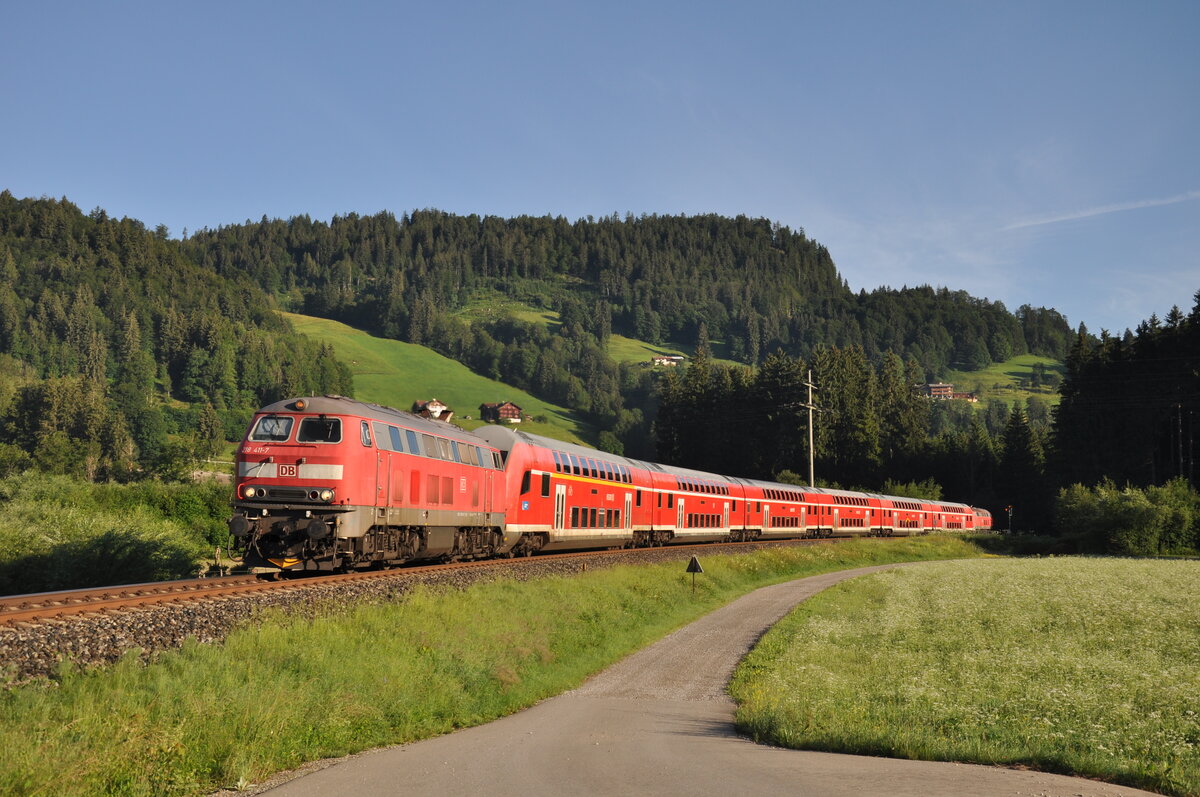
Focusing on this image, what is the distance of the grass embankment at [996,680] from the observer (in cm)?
1485

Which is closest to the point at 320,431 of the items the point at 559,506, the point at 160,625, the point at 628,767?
the point at 160,625

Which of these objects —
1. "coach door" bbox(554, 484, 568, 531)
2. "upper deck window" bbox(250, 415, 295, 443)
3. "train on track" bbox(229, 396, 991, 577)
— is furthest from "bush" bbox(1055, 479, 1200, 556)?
"upper deck window" bbox(250, 415, 295, 443)

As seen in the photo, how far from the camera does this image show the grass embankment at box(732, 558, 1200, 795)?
14852 mm

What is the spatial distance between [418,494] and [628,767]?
1614cm

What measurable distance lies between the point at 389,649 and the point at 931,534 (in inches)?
3343

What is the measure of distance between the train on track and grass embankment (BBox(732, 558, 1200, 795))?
10677mm

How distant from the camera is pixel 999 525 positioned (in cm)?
14362

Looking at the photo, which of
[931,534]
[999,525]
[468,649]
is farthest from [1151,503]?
[468,649]

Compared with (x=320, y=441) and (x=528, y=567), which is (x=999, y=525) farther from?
(x=320, y=441)

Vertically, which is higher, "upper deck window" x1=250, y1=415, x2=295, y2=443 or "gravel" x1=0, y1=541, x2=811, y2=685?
"upper deck window" x1=250, y1=415, x2=295, y2=443

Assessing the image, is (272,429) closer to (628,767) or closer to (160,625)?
(160,625)

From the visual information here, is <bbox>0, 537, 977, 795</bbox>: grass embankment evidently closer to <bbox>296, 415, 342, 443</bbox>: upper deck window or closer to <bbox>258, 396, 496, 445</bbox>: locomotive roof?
<bbox>296, 415, 342, 443</bbox>: upper deck window

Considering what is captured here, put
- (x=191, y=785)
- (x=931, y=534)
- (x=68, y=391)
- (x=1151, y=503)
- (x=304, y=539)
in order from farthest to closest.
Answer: (x=68, y=391) < (x=931, y=534) < (x=1151, y=503) < (x=304, y=539) < (x=191, y=785)

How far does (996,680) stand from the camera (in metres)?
21.9
